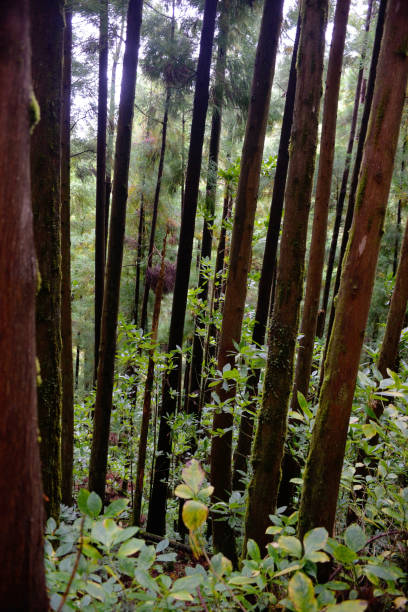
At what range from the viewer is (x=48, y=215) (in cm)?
219

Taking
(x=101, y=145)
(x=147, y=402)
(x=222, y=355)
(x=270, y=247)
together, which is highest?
(x=101, y=145)

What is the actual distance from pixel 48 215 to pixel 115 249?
8.53 ft

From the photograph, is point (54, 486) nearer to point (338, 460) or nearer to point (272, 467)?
point (272, 467)

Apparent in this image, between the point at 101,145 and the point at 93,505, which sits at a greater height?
the point at 101,145

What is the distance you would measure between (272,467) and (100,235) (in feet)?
18.4

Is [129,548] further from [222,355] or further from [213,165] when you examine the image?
[213,165]

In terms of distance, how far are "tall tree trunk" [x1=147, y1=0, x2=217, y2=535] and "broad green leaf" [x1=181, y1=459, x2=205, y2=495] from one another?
408 cm

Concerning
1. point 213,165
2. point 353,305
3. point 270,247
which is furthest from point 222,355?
point 213,165

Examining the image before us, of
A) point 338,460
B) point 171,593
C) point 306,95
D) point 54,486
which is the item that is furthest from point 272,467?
point 306,95

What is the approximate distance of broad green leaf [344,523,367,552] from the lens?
4.54ft

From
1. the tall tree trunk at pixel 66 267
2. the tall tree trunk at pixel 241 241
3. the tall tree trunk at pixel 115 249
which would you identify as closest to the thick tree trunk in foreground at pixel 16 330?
the tall tree trunk at pixel 241 241

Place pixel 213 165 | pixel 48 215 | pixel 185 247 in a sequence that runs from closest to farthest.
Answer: pixel 48 215
pixel 185 247
pixel 213 165

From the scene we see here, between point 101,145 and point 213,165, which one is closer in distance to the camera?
point 101,145

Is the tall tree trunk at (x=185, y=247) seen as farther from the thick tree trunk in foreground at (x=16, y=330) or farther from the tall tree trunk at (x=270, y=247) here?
the thick tree trunk in foreground at (x=16, y=330)
